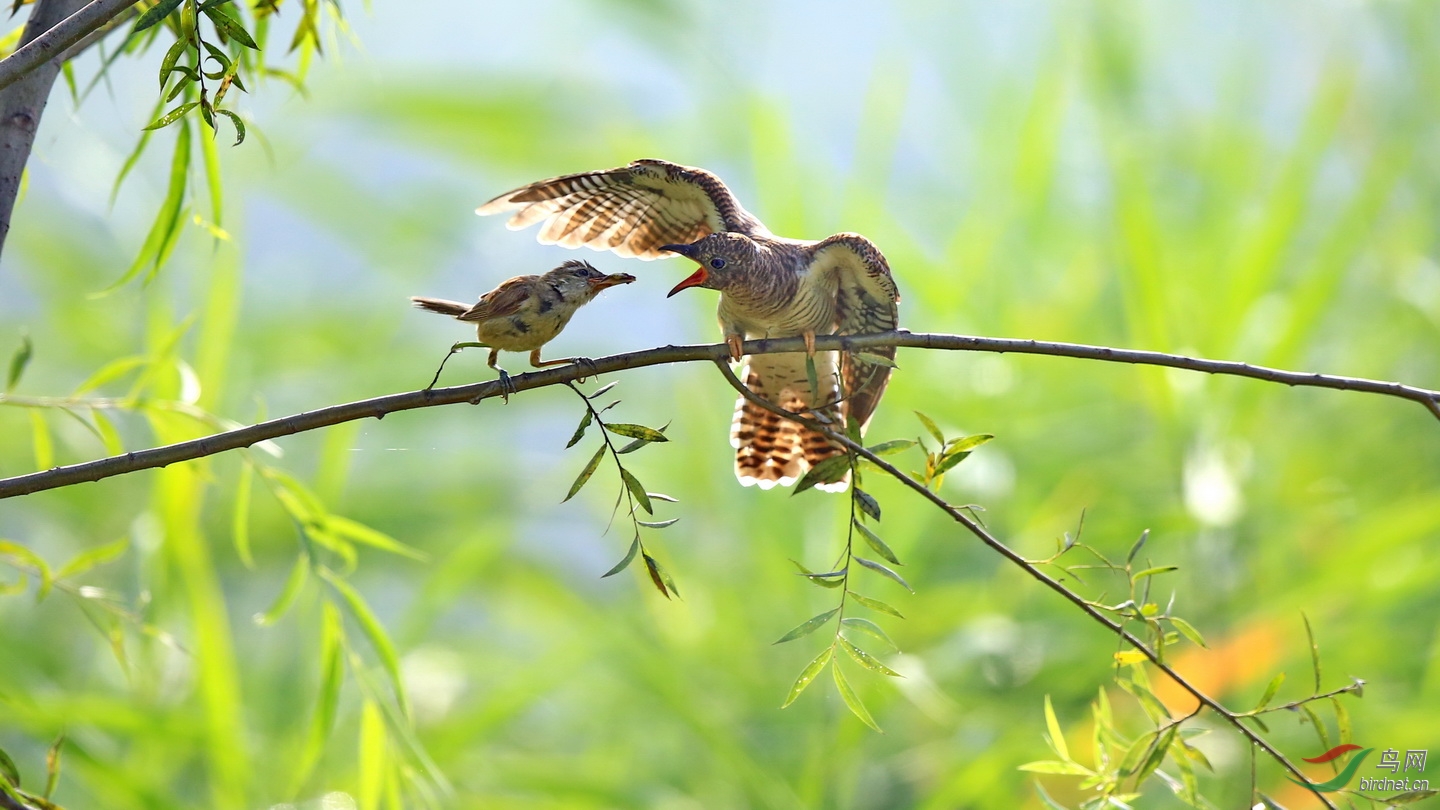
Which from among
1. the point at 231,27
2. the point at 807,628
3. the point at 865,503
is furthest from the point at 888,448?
the point at 231,27

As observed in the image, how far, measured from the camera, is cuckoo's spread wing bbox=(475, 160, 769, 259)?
1445 mm

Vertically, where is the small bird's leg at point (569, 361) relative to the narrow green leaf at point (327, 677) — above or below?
above

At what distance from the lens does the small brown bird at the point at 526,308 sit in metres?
0.98

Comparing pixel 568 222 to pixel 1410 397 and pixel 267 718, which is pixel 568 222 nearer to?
pixel 1410 397

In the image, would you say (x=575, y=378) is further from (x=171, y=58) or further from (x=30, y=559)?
(x=30, y=559)

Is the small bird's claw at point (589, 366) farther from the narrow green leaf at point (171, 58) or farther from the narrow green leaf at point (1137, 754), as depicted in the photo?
the narrow green leaf at point (1137, 754)

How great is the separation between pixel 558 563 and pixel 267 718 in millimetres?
1087

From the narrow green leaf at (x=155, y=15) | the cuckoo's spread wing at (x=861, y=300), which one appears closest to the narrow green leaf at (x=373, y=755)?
the cuckoo's spread wing at (x=861, y=300)

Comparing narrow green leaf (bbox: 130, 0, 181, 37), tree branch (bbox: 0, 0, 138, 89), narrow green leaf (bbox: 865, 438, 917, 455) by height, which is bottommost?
tree branch (bbox: 0, 0, 138, 89)

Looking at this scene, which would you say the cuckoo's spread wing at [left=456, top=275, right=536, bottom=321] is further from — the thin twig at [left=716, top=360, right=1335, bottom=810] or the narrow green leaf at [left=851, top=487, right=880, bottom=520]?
the narrow green leaf at [left=851, top=487, right=880, bottom=520]

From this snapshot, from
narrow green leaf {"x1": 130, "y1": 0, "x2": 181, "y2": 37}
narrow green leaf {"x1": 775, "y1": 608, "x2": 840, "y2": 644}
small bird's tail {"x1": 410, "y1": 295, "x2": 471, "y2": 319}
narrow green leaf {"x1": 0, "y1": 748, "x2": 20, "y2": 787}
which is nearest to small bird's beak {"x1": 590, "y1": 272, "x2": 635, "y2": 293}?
small bird's tail {"x1": 410, "y1": 295, "x2": 471, "y2": 319}

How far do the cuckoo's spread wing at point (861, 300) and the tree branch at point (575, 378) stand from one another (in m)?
0.49

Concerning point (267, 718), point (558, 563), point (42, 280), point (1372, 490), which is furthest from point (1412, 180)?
point (42, 280)

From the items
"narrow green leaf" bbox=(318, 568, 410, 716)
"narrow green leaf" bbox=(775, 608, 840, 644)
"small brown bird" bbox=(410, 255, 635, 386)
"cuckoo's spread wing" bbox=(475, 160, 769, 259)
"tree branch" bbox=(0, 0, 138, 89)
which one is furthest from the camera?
"cuckoo's spread wing" bbox=(475, 160, 769, 259)
